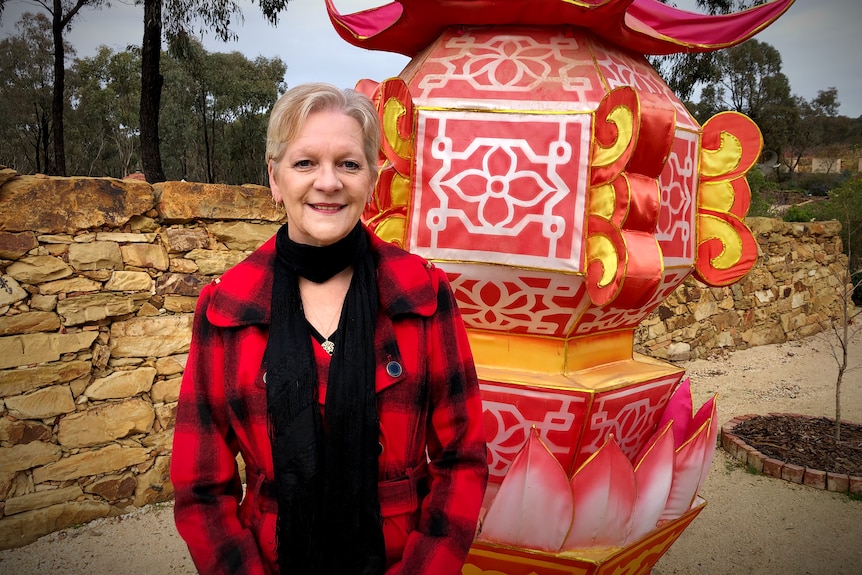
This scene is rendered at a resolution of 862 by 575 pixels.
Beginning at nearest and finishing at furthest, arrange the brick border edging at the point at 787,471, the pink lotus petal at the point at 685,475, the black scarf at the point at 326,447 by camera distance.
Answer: the black scarf at the point at 326,447 < the pink lotus petal at the point at 685,475 < the brick border edging at the point at 787,471

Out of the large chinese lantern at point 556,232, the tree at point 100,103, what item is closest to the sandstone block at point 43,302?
the large chinese lantern at point 556,232

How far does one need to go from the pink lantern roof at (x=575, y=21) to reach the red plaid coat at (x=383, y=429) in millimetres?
919

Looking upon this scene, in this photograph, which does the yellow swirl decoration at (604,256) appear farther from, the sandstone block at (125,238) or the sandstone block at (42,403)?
the sandstone block at (42,403)

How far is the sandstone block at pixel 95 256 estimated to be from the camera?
3.57m

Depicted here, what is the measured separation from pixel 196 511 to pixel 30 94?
20.7 metres

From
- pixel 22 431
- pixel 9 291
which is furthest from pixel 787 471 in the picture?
pixel 9 291

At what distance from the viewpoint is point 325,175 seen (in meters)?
1.27

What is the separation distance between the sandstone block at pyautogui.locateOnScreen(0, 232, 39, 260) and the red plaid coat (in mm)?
2634

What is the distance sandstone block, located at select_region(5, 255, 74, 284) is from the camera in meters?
3.40

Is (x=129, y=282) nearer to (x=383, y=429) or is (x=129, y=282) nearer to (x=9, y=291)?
(x=9, y=291)

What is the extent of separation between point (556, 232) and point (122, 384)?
122 inches

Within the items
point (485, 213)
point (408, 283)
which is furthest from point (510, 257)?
point (408, 283)

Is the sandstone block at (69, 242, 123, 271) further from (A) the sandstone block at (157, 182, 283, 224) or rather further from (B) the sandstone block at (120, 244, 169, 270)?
(A) the sandstone block at (157, 182, 283, 224)

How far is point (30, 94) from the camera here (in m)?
17.9
